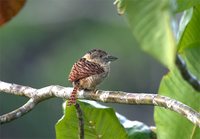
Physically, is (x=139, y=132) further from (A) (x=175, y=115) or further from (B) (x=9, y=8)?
(B) (x=9, y=8)

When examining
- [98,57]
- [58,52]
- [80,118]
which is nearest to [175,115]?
[80,118]

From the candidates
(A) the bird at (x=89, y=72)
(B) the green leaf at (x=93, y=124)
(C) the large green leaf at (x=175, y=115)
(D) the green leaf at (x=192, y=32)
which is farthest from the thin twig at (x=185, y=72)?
(A) the bird at (x=89, y=72)

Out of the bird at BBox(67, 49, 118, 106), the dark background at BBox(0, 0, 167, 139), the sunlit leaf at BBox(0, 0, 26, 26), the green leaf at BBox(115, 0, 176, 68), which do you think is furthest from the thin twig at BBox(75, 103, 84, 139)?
the dark background at BBox(0, 0, 167, 139)

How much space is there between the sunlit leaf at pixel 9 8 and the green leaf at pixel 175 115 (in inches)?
47.2

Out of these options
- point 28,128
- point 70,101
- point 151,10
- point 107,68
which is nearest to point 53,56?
point 28,128

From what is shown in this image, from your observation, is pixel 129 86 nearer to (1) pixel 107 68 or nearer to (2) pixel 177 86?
(1) pixel 107 68

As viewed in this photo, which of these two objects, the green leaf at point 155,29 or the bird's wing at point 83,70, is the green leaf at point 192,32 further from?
the bird's wing at point 83,70

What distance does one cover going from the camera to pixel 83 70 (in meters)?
4.23

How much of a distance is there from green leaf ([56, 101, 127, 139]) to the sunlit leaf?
4.02 feet

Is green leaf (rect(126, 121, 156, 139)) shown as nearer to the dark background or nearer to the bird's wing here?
the bird's wing

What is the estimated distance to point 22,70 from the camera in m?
18.2

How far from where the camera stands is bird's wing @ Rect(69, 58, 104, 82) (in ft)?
13.5

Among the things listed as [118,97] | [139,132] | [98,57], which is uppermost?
[98,57]

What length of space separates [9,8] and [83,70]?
9.38 feet
